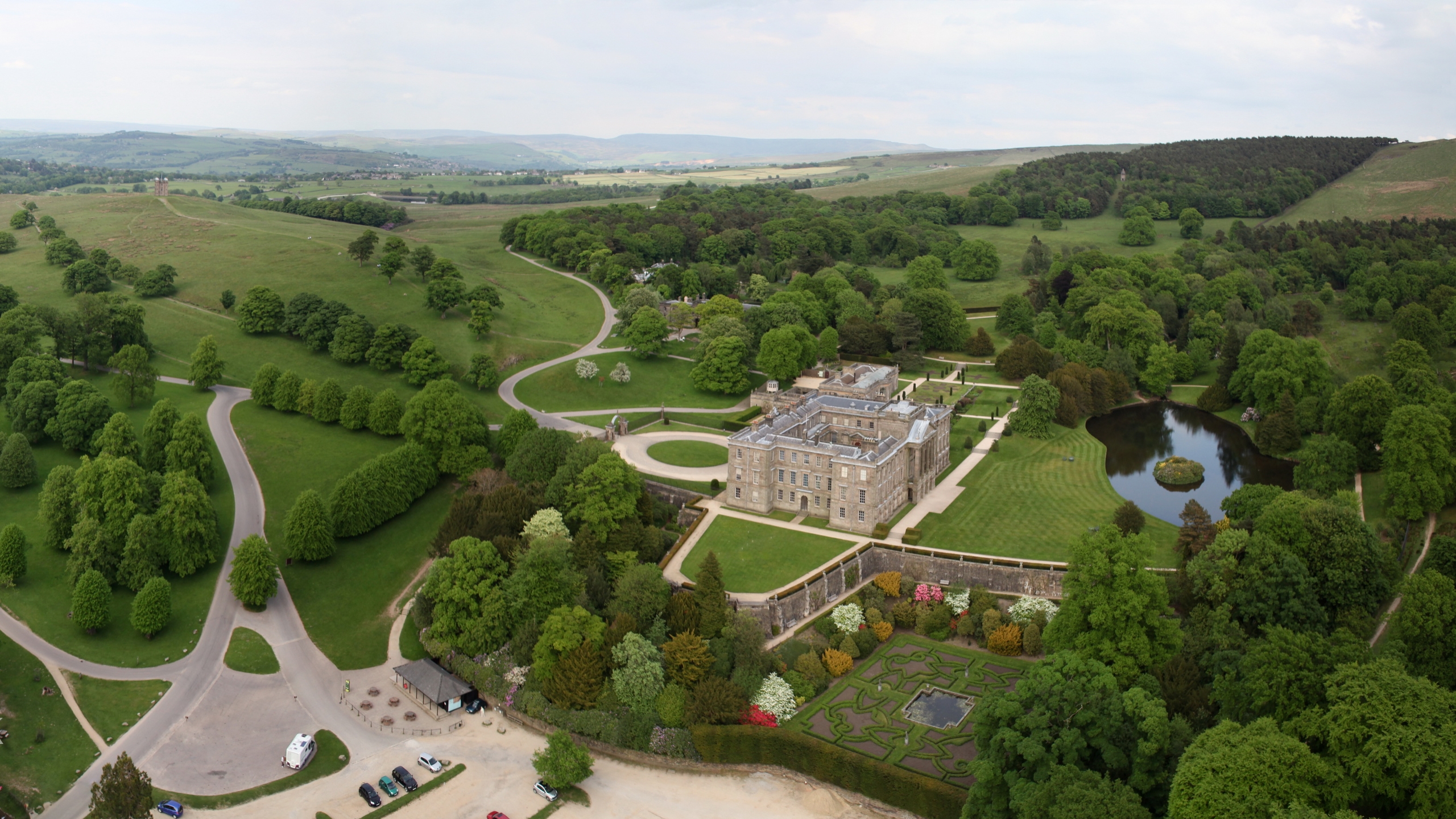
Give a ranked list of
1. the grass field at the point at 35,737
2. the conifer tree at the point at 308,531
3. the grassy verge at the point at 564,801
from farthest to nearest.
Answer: the conifer tree at the point at 308,531, the grass field at the point at 35,737, the grassy verge at the point at 564,801

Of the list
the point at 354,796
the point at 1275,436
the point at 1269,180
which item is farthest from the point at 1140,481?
the point at 1269,180

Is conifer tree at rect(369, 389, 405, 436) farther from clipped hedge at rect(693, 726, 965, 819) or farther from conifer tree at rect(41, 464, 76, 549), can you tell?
clipped hedge at rect(693, 726, 965, 819)

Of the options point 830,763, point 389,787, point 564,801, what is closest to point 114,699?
point 389,787

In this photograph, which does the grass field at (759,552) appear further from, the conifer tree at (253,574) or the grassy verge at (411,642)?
the conifer tree at (253,574)

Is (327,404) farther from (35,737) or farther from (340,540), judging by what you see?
(35,737)

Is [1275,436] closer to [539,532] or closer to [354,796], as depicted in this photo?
[539,532]

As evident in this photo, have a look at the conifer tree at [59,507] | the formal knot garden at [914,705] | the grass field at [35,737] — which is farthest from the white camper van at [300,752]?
the conifer tree at [59,507]
